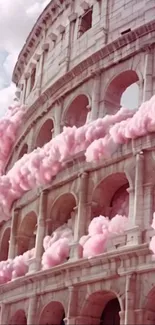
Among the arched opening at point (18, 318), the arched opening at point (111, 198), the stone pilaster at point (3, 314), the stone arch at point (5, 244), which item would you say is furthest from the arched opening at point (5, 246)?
the arched opening at point (111, 198)

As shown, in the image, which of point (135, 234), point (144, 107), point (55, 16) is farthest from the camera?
point (55, 16)

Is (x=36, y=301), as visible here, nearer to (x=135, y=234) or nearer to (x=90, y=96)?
(x=135, y=234)

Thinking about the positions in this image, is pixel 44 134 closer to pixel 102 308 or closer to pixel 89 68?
pixel 89 68

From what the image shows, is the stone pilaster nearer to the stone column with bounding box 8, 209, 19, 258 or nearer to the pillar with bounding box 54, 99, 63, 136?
the stone column with bounding box 8, 209, 19, 258

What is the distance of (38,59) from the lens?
101 feet

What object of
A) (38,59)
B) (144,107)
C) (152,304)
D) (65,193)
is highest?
(38,59)

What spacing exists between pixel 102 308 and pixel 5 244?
8.50m

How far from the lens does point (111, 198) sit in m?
22.9

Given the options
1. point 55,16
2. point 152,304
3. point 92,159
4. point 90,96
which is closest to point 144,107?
point 92,159

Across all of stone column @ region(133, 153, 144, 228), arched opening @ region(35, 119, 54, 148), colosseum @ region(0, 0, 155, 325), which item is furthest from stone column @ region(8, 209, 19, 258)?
stone column @ region(133, 153, 144, 228)

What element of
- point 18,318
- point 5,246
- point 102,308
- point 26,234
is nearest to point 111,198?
point 102,308

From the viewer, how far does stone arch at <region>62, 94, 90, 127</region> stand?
1021 inches

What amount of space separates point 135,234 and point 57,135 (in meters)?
6.40

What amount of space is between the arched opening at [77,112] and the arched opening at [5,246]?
18.0 ft
